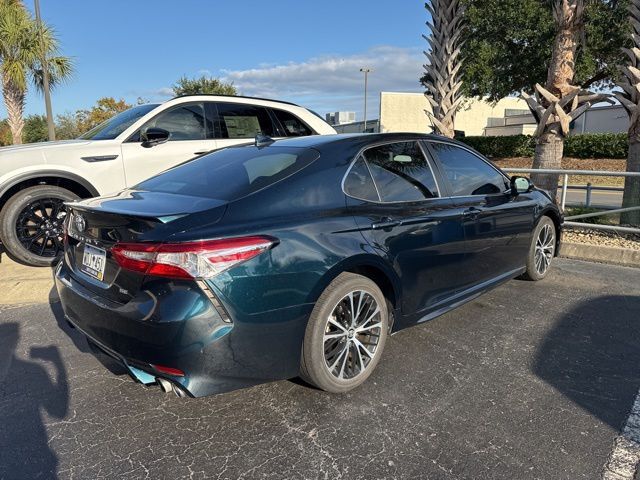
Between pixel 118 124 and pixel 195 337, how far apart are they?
4.43 m

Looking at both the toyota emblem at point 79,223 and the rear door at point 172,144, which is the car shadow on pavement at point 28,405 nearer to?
the toyota emblem at point 79,223

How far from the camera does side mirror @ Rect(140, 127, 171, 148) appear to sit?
554cm

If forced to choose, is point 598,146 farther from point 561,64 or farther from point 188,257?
point 188,257

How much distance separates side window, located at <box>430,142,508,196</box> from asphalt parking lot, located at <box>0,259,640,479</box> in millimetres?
1190

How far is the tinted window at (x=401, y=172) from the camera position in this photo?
3391 mm

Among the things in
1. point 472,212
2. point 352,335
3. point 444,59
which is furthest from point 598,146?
point 352,335

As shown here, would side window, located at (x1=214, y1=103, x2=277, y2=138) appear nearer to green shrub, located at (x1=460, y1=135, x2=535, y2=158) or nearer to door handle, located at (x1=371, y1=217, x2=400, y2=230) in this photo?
door handle, located at (x1=371, y1=217, x2=400, y2=230)

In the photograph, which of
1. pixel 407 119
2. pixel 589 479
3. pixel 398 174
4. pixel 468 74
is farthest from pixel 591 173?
pixel 407 119

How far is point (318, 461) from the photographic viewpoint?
2.46 metres

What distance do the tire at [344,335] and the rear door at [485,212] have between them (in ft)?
3.80

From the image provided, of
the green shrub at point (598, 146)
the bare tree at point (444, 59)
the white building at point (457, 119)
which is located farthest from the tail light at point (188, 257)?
the white building at point (457, 119)

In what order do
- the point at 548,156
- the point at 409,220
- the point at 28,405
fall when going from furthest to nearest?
the point at 548,156 → the point at 409,220 → the point at 28,405

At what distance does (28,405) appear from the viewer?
298cm

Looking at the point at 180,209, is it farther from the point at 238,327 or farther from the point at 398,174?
the point at 398,174
